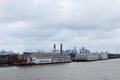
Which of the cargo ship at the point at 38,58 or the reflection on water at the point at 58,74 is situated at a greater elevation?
the cargo ship at the point at 38,58

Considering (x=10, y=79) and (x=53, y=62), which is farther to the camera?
(x=53, y=62)

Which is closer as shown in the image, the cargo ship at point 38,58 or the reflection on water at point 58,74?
the reflection on water at point 58,74

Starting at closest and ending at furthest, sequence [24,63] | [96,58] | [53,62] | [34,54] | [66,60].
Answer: [24,63] < [34,54] < [53,62] < [66,60] < [96,58]

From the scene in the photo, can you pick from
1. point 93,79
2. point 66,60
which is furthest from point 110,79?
point 66,60

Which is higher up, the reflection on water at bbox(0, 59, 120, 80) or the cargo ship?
the cargo ship

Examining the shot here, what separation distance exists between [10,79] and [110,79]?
16976mm

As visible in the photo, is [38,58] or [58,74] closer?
[58,74]

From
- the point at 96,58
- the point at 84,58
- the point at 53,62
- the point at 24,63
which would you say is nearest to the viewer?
the point at 24,63

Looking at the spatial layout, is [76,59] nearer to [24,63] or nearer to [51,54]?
[51,54]

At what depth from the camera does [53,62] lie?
372 ft

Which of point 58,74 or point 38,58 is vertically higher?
point 38,58

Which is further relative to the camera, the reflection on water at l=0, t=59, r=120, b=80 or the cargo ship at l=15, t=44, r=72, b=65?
the cargo ship at l=15, t=44, r=72, b=65

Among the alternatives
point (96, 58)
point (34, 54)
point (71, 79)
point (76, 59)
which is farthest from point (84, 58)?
point (71, 79)

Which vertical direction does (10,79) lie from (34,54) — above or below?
below
